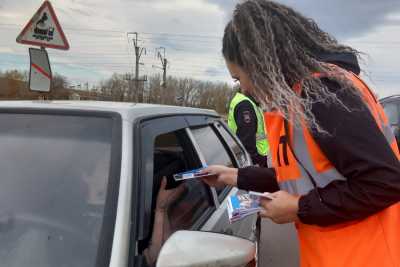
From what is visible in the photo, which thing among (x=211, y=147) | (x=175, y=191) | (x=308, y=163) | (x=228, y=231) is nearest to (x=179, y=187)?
(x=175, y=191)

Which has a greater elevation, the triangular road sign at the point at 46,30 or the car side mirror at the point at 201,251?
the triangular road sign at the point at 46,30

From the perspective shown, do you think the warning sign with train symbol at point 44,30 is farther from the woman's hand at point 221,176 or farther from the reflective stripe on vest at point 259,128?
the woman's hand at point 221,176

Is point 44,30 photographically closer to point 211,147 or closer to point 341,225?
point 211,147

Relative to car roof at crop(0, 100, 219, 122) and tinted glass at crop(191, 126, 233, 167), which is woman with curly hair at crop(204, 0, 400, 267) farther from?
tinted glass at crop(191, 126, 233, 167)

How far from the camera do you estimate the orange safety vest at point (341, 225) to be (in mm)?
1445

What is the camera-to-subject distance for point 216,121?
3693 millimetres

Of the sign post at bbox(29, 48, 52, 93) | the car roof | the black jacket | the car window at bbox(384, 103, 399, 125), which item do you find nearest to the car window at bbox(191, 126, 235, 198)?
the car roof

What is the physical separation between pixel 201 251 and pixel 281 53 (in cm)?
70

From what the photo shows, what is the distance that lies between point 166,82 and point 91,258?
63.0 metres

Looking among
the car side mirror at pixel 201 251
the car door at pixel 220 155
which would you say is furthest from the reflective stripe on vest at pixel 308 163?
the car door at pixel 220 155

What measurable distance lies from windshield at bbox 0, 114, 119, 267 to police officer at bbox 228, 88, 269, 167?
130 inches

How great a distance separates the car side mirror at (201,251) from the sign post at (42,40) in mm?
5049

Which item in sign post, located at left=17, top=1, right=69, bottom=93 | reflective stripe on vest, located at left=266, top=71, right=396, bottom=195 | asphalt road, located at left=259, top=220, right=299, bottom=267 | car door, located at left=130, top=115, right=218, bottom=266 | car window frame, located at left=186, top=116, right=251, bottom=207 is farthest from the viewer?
sign post, located at left=17, top=1, right=69, bottom=93

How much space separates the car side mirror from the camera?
1478 millimetres
